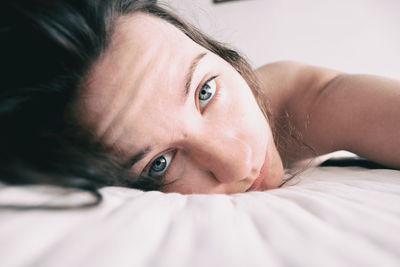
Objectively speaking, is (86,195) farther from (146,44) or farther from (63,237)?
(146,44)

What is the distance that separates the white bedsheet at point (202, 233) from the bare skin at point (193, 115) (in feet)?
0.56

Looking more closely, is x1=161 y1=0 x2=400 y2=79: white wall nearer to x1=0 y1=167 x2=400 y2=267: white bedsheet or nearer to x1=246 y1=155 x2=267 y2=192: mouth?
x1=246 y1=155 x2=267 y2=192: mouth

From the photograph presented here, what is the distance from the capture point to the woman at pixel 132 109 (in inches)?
14.9

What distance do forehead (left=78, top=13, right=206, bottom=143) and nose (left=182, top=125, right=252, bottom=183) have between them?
102mm

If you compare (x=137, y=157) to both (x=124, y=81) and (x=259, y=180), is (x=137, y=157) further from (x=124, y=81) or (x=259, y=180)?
(x=259, y=180)

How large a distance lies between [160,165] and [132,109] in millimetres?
137

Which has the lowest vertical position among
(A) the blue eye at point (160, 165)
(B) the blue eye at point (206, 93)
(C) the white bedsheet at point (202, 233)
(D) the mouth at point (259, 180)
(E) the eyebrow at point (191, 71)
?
(D) the mouth at point (259, 180)

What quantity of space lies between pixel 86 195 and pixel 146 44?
0.33 meters

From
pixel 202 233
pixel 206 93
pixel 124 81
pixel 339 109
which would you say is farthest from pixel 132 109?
pixel 339 109

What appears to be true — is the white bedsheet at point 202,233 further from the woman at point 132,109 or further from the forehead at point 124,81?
the forehead at point 124,81

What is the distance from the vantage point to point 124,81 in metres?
0.45

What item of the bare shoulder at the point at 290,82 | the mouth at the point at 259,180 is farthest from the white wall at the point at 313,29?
the mouth at the point at 259,180

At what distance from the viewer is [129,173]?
1.54 ft

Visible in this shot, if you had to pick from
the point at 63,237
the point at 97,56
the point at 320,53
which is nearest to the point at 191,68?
the point at 97,56
